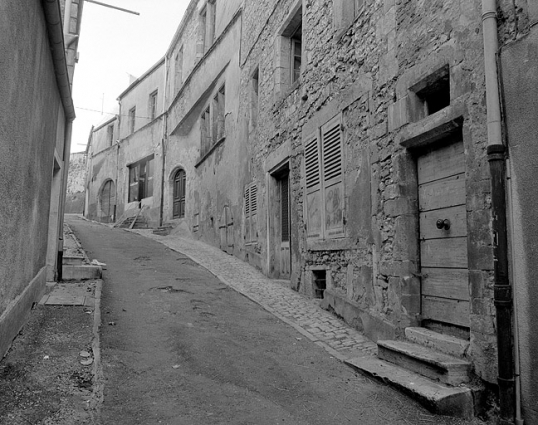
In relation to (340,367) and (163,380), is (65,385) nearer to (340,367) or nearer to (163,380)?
(163,380)

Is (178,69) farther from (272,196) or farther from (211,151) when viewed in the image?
(272,196)

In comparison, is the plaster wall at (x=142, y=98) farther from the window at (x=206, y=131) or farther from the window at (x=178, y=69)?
the window at (x=206, y=131)

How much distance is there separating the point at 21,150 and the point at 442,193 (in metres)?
3.71

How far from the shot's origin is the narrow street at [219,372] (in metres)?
3.21

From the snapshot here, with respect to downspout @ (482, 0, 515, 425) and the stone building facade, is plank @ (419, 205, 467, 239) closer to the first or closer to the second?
the stone building facade

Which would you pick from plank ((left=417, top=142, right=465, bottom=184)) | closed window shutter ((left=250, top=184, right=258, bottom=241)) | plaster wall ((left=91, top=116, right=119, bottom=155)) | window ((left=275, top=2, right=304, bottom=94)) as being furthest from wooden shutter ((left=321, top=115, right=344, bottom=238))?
plaster wall ((left=91, top=116, right=119, bottom=155))

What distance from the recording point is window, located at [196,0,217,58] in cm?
1557

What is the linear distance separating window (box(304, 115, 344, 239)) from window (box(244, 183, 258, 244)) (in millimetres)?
2844

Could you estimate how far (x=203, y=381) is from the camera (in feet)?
12.1

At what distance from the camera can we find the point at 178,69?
19.7 metres

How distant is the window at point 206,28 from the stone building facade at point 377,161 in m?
4.95

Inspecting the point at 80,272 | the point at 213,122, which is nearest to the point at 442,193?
the point at 80,272

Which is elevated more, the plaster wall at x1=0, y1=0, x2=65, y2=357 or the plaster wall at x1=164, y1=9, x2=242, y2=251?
the plaster wall at x1=164, y1=9, x2=242, y2=251

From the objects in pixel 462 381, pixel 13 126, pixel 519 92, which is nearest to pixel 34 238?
pixel 13 126
